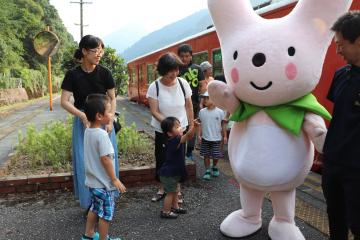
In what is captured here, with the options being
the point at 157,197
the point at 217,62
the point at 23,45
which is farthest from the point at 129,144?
the point at 23,45

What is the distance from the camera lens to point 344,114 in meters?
2.19

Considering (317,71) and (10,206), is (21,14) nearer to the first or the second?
(10,206)

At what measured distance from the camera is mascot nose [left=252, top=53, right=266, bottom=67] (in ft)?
8.45

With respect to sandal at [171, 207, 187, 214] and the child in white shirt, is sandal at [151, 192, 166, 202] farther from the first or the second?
the child in white shirt

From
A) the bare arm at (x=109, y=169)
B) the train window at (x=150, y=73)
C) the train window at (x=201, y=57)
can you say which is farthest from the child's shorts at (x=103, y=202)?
the train window at (x=150, y=73)

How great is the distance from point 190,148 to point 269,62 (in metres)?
3.01

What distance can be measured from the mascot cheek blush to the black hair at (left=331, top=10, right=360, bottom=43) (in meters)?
0.42

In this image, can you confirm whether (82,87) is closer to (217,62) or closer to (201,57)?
(217,62)

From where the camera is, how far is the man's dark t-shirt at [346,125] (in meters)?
2.13

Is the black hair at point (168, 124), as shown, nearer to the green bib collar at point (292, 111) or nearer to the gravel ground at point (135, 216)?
the green bib collar at point (292, 111)

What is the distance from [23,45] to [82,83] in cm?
2894

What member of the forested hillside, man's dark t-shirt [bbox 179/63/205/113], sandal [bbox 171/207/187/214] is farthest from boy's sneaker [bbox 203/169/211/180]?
the forested hillside

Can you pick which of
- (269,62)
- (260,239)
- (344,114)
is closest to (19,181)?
(260,239)

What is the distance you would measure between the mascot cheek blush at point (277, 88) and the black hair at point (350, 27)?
1.39 ft
